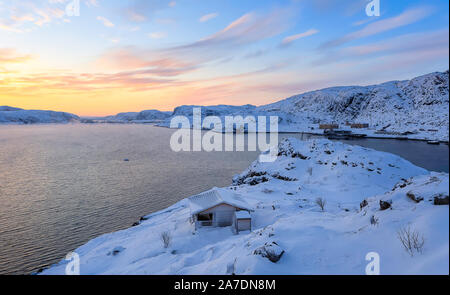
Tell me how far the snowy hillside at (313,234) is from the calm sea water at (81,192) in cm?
381

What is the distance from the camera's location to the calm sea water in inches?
1007

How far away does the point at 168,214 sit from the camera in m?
30.8

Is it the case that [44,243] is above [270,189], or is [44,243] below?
below

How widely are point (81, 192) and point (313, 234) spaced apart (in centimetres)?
4022

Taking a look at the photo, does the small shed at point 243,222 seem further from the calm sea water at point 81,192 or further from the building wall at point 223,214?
the calm sea water at point 81,192

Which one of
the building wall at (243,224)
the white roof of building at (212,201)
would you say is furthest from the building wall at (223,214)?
the building wall at (243,224)

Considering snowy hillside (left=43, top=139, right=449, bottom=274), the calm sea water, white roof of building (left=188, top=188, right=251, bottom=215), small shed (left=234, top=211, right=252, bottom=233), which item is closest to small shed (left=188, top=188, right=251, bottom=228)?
white roof of building (left=188, top=188, right=251, bottom=215)

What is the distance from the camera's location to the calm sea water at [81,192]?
25.6m

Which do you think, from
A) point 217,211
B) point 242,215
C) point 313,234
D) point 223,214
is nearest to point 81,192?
point 217,211

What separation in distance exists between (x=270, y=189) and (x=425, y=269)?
92.3ft
